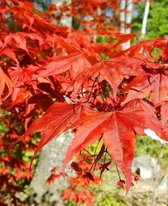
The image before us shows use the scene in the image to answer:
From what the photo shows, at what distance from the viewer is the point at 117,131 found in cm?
94

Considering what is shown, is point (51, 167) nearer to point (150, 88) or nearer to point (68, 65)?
point (68, 65)

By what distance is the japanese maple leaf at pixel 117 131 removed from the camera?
89cm

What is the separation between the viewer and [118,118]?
1.00 meters

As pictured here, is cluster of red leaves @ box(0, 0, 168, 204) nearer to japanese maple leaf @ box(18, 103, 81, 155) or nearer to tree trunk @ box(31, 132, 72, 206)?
japanese maple leaf @ box(18, 103, 81, 155)

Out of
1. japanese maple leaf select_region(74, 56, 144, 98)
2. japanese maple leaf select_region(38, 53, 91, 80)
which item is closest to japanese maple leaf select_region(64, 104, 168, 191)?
japanese maple leaf select_region(74, 56, 144, 98)

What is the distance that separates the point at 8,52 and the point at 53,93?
1.36 feet

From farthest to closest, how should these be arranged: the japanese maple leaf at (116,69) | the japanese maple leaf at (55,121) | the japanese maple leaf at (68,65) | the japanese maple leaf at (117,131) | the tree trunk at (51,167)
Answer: the tree trunk at (51,167)
the japanese maple leaf at (68,65)
the japanese maple leaf at (116,69)
the japanese maple leaf at (55,121)
the japanese maple leaf at (117,131)

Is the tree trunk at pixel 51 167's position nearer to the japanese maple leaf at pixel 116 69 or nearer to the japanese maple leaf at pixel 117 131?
the japanese maple leaf at pixel 116 69

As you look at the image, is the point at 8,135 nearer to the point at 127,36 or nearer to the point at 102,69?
the point at 127,36

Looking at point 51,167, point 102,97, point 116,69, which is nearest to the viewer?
point 116,69

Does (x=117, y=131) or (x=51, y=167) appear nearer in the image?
(x=117, y=131)

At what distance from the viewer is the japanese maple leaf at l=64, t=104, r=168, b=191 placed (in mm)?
885

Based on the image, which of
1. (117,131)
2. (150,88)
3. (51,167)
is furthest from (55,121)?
(51,167)

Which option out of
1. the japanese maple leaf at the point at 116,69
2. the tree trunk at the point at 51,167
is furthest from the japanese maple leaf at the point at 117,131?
the tree trunk at the point at 51,167
